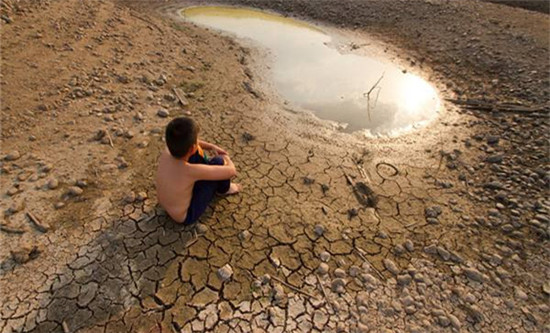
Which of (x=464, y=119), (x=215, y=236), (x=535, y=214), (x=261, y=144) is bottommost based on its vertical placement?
(x=215, y=236)

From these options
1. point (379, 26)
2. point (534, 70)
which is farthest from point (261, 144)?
point (379, 26)

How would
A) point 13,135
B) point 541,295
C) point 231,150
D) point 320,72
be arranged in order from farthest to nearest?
point 320,72 < point 231,150 < point 13,135 < point 541,295

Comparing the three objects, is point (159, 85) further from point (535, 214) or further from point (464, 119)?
point (535, 214)

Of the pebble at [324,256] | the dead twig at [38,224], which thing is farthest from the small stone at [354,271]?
the dead twig at [38,224]

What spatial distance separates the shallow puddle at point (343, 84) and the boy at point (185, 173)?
2.64 m

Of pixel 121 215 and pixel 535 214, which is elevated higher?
pixel 535 214

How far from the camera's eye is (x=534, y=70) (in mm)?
5926

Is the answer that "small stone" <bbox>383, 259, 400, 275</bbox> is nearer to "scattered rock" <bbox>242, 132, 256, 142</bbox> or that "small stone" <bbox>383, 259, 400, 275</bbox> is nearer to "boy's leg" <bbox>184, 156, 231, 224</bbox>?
"boy's leg" <bbox>184, 156, 231, 224</bbox>

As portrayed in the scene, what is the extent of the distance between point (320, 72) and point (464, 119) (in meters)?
2.72

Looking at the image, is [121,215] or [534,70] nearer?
[121,215]

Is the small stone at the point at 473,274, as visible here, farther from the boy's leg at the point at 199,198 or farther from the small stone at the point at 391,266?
the boy's leg at the point at 199,198

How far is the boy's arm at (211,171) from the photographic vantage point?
274cm

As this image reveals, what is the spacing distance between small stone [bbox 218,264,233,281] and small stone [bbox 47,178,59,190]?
2.02m

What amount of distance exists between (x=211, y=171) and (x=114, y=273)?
3.79ft
